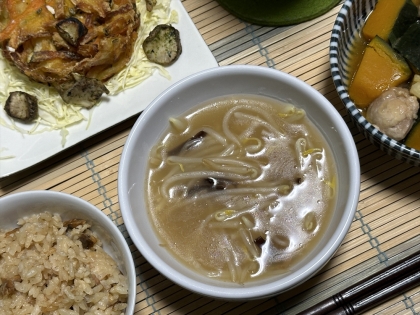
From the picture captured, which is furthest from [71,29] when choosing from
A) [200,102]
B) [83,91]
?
[200,102]

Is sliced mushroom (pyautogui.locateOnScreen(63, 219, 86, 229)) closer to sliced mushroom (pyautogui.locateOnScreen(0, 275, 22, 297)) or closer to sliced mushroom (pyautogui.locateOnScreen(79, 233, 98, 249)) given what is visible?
sliced mushroom (pyautogui.locateOnScreen(79, 233, 98, 249))

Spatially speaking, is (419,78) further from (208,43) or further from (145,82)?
(145,82)

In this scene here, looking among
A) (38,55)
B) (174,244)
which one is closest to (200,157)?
(174,244)

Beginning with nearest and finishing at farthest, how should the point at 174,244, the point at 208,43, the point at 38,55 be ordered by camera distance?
the point at 174,244 < the point at 38,55 < the point at 208,43

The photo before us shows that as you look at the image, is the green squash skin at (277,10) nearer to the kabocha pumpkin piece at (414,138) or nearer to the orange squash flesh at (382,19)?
the orange squash flesh at (382,19)

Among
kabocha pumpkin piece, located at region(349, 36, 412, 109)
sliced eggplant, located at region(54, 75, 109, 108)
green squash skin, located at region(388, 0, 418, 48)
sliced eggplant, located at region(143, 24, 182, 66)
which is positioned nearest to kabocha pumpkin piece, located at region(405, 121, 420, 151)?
kabocha pumpkin piece, located at region(349, 36, 412, 109)

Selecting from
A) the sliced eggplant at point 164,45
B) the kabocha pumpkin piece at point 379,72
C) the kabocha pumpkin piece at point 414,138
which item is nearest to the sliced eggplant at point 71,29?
the sliced eggplant at point 164,45
